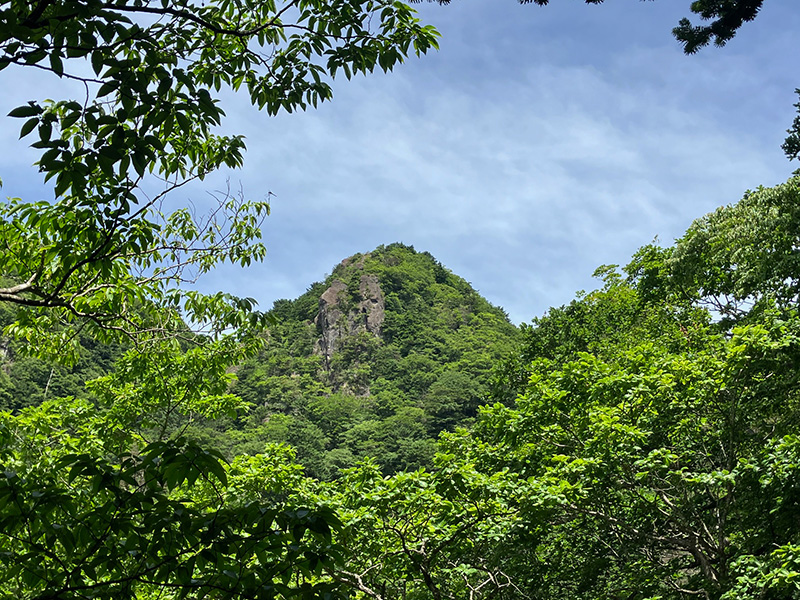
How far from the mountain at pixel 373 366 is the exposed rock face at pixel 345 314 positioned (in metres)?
0.15

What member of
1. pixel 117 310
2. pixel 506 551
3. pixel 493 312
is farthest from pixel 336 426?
pixel 117 310

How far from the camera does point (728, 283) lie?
41.2 ft

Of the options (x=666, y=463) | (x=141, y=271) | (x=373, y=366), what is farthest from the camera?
(x=373, y=366)

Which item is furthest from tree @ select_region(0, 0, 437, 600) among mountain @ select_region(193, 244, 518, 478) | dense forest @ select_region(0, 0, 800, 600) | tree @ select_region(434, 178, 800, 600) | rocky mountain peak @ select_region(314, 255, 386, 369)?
rocky mountain peak @ select_region(314, 255, 386, 369)

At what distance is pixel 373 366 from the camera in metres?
69.9

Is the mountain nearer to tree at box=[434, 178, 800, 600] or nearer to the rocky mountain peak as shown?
the rocky mountain peak

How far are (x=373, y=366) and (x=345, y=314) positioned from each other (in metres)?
12.6

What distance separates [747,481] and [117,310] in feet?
22.5

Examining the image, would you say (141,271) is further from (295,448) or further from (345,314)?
(345,314)

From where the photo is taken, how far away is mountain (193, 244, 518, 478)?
43312 millimetres

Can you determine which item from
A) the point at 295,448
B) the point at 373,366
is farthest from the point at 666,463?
the point at 373,366

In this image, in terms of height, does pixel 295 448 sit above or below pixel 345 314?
below

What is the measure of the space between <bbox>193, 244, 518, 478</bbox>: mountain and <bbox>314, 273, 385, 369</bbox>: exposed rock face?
151 mm

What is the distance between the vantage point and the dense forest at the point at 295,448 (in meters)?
1.98
